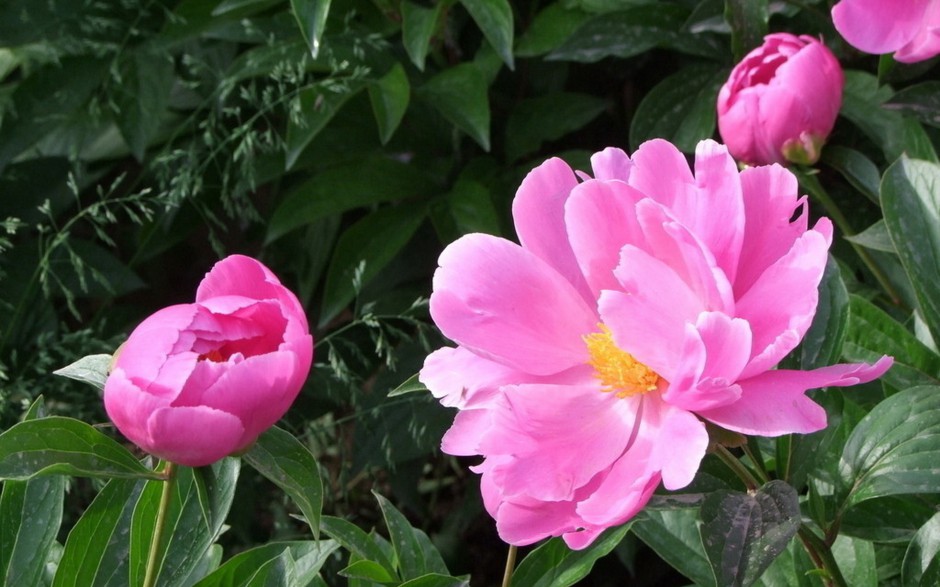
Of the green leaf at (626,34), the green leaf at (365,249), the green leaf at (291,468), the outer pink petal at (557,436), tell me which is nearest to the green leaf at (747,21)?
the green leaf at (626,34)

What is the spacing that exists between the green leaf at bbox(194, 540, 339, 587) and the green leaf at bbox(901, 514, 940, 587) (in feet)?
1.24

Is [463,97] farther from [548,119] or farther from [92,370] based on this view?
[92,370]

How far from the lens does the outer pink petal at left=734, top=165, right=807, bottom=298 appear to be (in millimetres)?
600

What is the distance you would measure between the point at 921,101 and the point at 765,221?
0.49m

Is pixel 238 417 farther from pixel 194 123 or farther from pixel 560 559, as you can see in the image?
pixel 194 123

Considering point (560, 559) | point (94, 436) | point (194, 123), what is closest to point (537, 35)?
point (194, 123)

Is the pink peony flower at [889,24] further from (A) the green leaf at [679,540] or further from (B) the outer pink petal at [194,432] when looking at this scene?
(B) the outer pink petal at [194,432]

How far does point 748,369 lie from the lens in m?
0.55

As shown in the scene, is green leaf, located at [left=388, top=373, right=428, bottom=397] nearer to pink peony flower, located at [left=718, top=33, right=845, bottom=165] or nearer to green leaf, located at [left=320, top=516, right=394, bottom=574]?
green leaf, located at [left=320, top=516, right=394, bottom=574]

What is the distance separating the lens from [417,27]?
1168 mm

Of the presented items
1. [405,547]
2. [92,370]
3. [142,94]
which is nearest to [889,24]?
[405,547]

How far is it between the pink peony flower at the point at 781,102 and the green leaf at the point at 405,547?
400 millimetres

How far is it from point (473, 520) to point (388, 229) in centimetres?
45

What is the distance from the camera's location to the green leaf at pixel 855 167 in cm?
96
